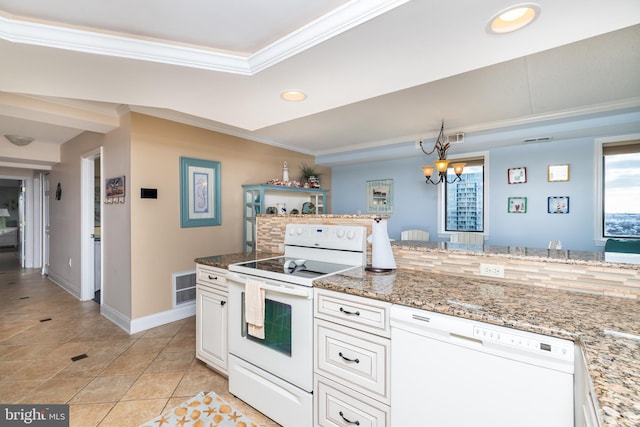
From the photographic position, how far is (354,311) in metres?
1.50

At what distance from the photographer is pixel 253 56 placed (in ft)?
5.71

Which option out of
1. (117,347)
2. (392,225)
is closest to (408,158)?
(392,225)

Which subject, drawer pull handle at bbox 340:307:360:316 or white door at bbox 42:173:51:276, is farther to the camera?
white door at bbox 42:173:51:276

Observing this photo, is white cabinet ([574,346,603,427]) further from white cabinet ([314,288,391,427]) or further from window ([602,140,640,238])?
window ([602,140,640,238])

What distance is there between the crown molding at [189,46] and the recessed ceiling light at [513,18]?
473 mm

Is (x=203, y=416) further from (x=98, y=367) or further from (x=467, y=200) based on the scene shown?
(x=467, y=200)

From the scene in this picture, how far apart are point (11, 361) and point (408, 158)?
5552 mm

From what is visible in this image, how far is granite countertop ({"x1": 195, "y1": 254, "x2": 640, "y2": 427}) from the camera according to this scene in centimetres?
72

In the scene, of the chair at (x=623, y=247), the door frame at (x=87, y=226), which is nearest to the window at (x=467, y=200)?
the chair at (x=623, y=247)

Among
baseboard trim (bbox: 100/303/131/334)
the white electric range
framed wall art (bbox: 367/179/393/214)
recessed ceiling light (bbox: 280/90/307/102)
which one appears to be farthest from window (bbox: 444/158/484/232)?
baseboard trim (bbox: 100/303/131/334)

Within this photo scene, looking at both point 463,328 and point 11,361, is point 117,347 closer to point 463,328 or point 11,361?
point 11,361

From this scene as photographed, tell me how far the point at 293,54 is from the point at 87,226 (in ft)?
13.4

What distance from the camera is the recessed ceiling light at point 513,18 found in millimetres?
1209

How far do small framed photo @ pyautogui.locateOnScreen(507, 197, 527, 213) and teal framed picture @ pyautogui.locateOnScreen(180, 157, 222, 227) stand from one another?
4.24 meters
